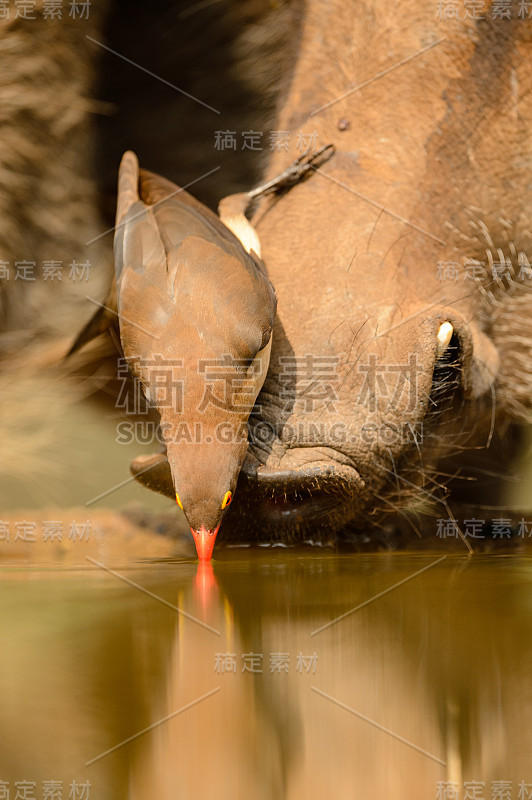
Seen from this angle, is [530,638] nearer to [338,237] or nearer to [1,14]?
[338,237]

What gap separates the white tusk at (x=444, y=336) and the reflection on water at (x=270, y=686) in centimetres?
33

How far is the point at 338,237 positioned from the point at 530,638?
0.78 metres

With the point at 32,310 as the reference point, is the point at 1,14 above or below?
above

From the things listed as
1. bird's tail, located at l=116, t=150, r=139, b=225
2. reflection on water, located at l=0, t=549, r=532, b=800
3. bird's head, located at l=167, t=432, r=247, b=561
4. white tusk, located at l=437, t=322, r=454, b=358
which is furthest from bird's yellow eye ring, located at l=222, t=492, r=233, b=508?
bird's tail, located at l=116, t=150, r=139, b=225

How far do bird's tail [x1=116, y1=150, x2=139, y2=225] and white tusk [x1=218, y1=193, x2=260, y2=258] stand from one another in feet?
0.51

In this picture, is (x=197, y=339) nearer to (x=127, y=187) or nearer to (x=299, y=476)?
(x=299, y=476)

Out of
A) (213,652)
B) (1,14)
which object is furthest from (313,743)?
(1,14)

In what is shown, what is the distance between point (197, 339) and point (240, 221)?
1.32 feet

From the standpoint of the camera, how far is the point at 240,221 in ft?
5.27

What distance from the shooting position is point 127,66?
6.31ft

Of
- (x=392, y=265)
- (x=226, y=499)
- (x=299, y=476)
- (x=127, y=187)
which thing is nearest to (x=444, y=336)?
(x=392, y=265)

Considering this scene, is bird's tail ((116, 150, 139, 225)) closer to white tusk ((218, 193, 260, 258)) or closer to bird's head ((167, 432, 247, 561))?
white tusk ((218, 193, 260, 258))

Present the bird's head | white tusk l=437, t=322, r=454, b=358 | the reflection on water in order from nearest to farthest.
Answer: the reflection on water < the bird's head < white tusk l=437, t=322, r=454, b=358

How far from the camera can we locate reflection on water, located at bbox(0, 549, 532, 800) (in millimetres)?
680
